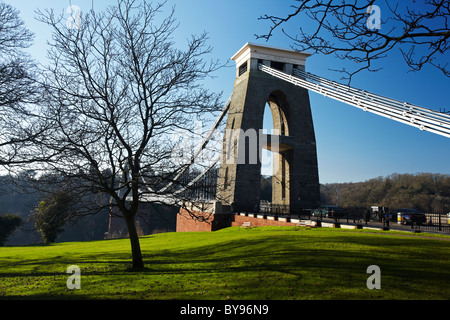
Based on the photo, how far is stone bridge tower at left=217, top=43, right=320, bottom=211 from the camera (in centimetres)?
2627

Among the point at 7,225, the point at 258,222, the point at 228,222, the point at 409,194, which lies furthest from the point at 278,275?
the point at 409,194

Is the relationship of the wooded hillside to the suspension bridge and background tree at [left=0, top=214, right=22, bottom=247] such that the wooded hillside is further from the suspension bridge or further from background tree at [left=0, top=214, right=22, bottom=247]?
background tree at [left=0, top=214, right=22, bottom=247]

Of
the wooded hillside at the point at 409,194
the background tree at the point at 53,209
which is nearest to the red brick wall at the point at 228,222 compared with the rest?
the background tree at the point at 53,209

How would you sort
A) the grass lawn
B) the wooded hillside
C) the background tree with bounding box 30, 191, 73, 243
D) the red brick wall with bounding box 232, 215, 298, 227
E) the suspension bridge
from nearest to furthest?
the grass lawn
the background tree with bounding box 30, 191, 73, 243
the red brick wall with bounding box 232, 215, 298, 227
the suspension bridge
the wooded hillside

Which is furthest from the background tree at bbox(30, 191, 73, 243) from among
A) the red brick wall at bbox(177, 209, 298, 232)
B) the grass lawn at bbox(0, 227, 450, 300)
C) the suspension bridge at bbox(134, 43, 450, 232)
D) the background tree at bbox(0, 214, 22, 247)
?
the background tree at bbox(0, 214, 22, 247)

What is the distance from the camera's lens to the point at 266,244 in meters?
9.70

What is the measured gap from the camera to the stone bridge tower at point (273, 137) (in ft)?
86.2

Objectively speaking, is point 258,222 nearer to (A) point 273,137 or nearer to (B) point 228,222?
(B) point 228,222

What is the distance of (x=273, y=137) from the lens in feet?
88.8

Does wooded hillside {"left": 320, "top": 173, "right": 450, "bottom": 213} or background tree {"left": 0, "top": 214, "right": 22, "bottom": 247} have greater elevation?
wooded hillside {"left": 320, "top": 173, "right": 450, "bottom": 213}

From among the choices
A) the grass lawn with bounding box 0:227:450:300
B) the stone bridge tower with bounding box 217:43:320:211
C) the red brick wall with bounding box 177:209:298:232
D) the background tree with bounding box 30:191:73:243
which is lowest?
the red brick wall with bounding box 177:209:298:232

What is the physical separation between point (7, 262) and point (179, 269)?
8054mm

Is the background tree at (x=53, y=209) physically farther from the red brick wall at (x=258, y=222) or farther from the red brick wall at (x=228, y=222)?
the red brick wall at (x=258, y=222)

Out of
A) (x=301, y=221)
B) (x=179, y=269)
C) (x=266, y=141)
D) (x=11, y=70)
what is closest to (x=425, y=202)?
(x=266, y=141)
